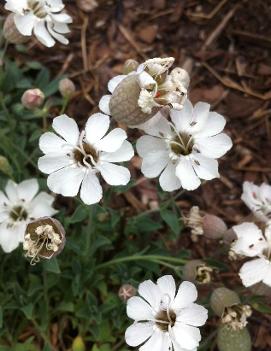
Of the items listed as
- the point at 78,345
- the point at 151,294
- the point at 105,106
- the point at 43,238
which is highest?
the point at 105,106

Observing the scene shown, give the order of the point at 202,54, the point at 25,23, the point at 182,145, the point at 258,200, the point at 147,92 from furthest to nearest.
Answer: the point at 202,54, the point at 258,200, the point at 25,23, the point at 182,145, the point at 147,92

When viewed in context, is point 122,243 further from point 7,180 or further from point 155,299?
point 155,299

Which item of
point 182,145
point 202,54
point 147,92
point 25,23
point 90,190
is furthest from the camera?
point 202,54

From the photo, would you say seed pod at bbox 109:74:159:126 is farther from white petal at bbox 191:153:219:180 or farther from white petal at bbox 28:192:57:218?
white petal at bbox 28:192:57:218

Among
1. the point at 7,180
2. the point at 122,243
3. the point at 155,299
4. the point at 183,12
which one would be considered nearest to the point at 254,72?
the point at 183,12

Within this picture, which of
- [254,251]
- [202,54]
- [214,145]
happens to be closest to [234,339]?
[254,251]

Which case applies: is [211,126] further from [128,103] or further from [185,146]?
[128,103]

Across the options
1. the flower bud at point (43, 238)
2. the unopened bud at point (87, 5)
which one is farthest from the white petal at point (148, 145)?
the unopened bud at point (87, 5)

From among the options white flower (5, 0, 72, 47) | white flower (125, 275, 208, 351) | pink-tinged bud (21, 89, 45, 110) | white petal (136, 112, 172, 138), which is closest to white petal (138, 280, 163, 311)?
white flower (125, 275, 208, 351)
